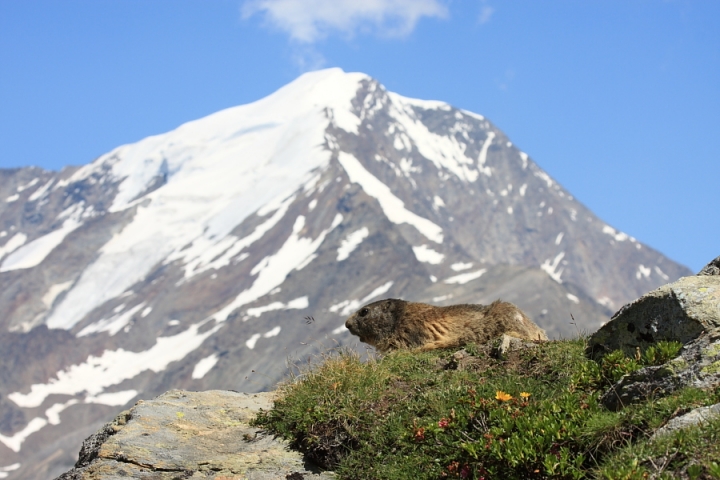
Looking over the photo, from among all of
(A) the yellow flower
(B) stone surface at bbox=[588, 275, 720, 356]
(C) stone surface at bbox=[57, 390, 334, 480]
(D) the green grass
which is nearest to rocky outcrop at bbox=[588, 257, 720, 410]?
(B) stone surface at bbox=[588, 275, 720, 356]

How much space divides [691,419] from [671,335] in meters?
2.44

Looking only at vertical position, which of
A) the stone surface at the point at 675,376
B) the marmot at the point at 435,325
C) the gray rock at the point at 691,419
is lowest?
the gray rock at the point at 691,419

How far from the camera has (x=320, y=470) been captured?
12844 mm

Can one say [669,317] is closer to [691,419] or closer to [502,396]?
[502,396]

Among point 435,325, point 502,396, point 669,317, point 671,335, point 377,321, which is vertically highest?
point 377,321

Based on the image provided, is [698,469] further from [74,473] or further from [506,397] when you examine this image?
[74,473]

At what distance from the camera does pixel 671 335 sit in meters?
12.0

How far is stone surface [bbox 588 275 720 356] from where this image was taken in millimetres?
11711

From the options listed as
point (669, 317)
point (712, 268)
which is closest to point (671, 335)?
point (669, 317)

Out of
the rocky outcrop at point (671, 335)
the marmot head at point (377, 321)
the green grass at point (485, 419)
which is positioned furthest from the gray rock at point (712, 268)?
the marmot head at point (377, 321)

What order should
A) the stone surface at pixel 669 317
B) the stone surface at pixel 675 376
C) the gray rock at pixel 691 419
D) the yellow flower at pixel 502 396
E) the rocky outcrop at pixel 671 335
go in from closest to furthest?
the gray rock at pixel 691 419 → the stone surface at pixel 675 376 → the rocky outcrop at pixel 671 335 → the stone surface at pixel 669 317 → the yellow flower at pixel 502 396

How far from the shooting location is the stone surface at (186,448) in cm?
1284

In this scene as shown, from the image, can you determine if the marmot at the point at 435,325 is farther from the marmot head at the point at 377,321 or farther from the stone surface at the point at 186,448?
the stone surface at the point at 186,448

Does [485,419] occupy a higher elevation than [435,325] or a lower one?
lower
